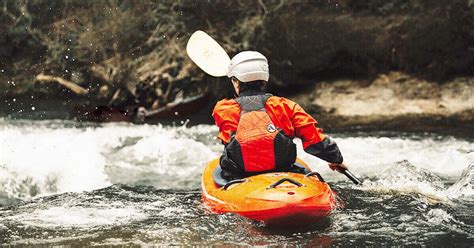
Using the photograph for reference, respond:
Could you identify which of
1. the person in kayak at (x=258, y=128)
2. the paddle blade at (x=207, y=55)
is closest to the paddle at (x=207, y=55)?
the paddle blade at (x=207, y=55)

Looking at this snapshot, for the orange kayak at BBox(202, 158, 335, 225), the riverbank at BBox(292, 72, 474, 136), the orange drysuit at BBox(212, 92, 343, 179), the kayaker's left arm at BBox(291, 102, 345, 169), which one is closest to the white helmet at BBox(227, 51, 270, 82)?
the orange drysuit at BBox(212, 92, 343, 179)

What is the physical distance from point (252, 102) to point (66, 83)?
25.6 ft

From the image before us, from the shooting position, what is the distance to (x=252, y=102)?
4.48 m

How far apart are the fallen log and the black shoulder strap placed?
741cm

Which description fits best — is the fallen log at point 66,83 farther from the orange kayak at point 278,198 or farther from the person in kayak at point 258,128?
the orange kayak at point 278,198

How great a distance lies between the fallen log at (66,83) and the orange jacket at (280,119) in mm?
7385

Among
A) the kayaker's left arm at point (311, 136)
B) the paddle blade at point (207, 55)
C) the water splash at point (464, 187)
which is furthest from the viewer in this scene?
the paddle blade at point (207, 55)

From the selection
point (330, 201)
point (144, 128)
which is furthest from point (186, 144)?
point (330, 201)

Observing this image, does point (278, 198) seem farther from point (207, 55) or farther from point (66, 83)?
point (66, 83)

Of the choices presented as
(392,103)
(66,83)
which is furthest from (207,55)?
(66,83)

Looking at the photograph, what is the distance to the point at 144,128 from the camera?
9.88 metres

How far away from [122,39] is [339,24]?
145 inches

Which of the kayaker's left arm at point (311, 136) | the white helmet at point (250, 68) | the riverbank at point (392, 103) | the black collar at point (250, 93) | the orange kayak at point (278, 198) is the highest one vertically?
the white helmet at point (250, 68)

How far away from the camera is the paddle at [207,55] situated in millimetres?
5973
